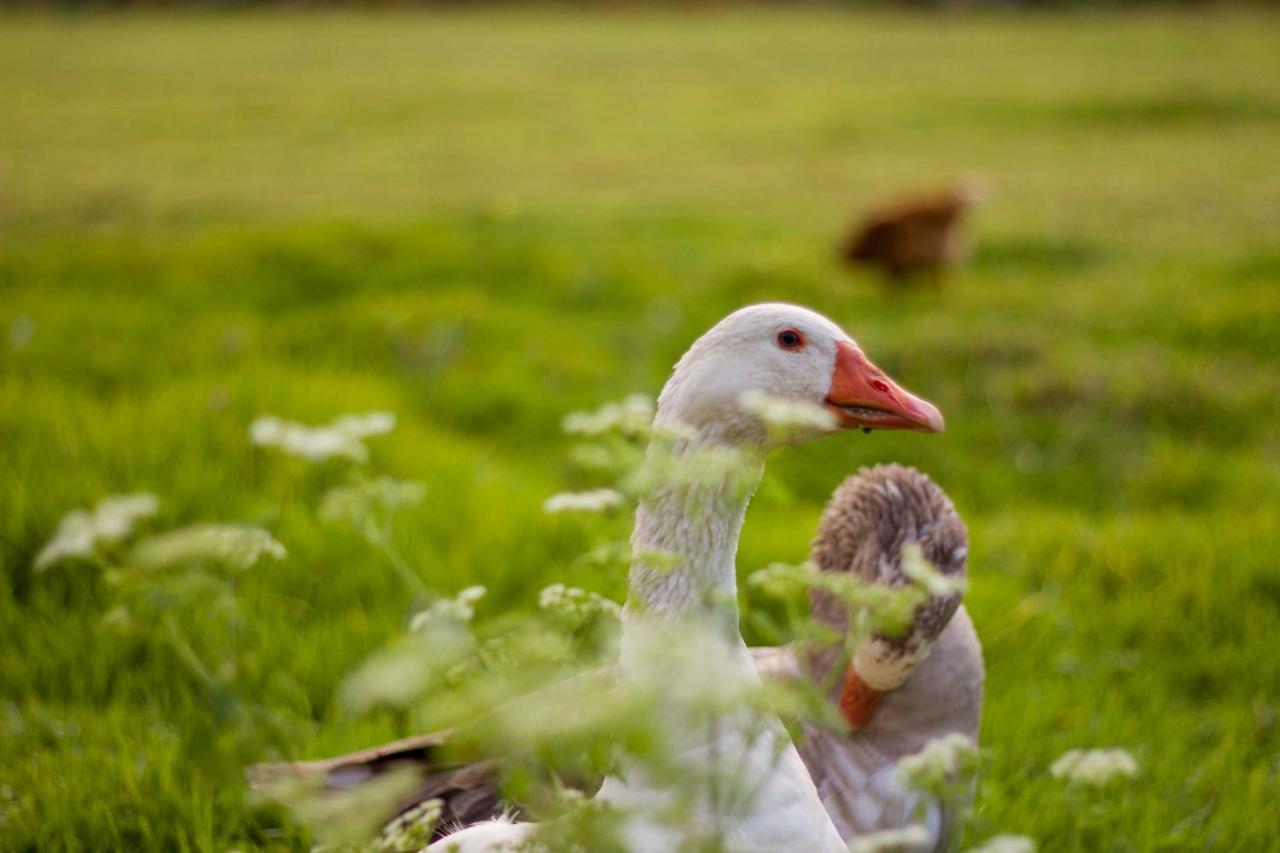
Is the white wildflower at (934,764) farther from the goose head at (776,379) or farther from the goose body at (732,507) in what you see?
the goose head at (776,379)

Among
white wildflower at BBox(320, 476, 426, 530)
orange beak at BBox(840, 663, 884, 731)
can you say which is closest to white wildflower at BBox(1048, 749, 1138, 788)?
orange beak at BBox(840, 663, 884, 731)

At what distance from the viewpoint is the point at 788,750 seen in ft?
5.41

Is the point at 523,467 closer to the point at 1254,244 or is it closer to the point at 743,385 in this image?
the point at 743,385

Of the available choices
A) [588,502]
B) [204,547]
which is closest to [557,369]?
[588,502]

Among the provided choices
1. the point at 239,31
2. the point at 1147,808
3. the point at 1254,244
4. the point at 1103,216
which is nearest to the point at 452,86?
the point at 239,31

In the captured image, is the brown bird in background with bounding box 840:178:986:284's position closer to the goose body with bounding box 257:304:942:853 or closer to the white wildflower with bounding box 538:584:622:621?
the goose body with bounding box 257:304:942:853

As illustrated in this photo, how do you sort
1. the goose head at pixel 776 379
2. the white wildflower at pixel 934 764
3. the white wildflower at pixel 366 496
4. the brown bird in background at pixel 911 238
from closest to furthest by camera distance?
the white wildflower at pixel 934 764
the goose head at pixel 776 379
the white wildflower at pixel 366 496
the brown bird in background at pixel 911 238

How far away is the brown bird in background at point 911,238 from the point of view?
6.50 meters

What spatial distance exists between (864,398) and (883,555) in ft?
2.12

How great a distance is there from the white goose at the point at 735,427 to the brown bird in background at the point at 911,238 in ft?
16.2

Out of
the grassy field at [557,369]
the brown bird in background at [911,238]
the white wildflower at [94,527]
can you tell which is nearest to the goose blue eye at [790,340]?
the grassy field at [557,369]

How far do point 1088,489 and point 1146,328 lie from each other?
1.97 metres

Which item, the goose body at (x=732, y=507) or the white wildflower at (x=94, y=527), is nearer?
the goose body at (x=732, y=507)

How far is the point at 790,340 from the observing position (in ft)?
5.72
